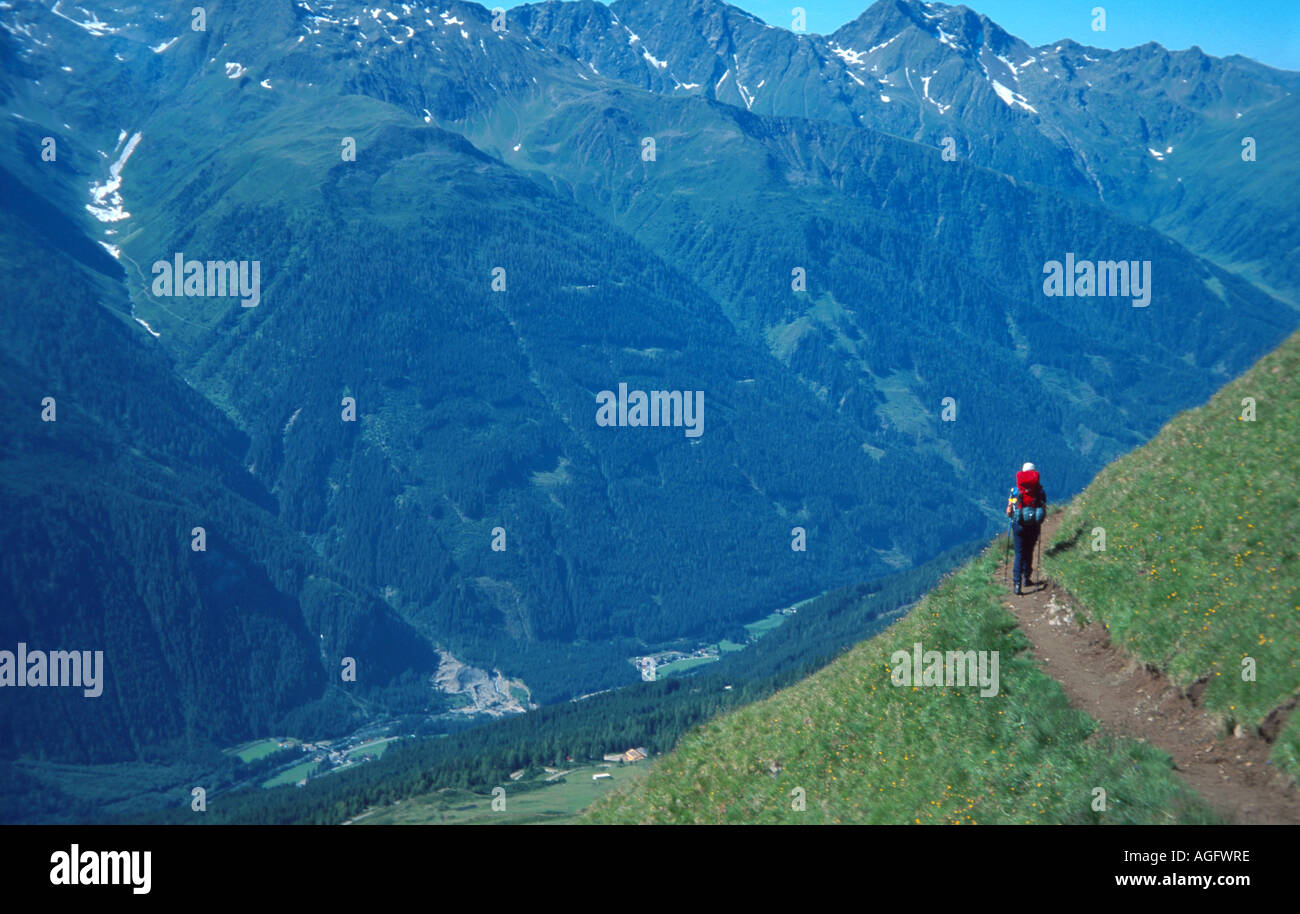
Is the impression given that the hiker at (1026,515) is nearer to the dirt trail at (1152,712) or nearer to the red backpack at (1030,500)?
the red backpack at (1030,500)

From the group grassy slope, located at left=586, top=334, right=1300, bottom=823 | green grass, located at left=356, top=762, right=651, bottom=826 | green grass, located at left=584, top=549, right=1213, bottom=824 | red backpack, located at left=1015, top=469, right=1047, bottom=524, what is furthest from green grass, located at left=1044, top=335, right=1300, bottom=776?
green grass, located at left=356, top=762, right=651, bottom=826

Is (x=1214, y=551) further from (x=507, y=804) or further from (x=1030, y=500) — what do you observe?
(x=507, y=804)

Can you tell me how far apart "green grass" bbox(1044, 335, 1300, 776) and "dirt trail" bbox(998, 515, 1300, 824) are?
1.42 feet

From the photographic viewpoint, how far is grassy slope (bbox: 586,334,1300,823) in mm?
23375

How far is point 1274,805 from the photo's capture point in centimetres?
2056

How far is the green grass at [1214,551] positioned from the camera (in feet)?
78.3

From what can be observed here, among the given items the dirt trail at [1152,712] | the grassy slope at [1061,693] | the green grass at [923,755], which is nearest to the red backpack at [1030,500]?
the grassy slope at [1061,693]

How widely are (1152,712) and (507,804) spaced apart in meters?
59.3

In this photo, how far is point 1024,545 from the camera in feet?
108

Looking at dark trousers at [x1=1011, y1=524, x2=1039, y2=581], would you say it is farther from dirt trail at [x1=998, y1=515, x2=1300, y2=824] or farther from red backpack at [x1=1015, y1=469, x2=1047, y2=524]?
dirt trail at [x1=998, y1=515, x2=1300, y2=824]

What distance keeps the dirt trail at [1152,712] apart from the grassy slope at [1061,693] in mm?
476
